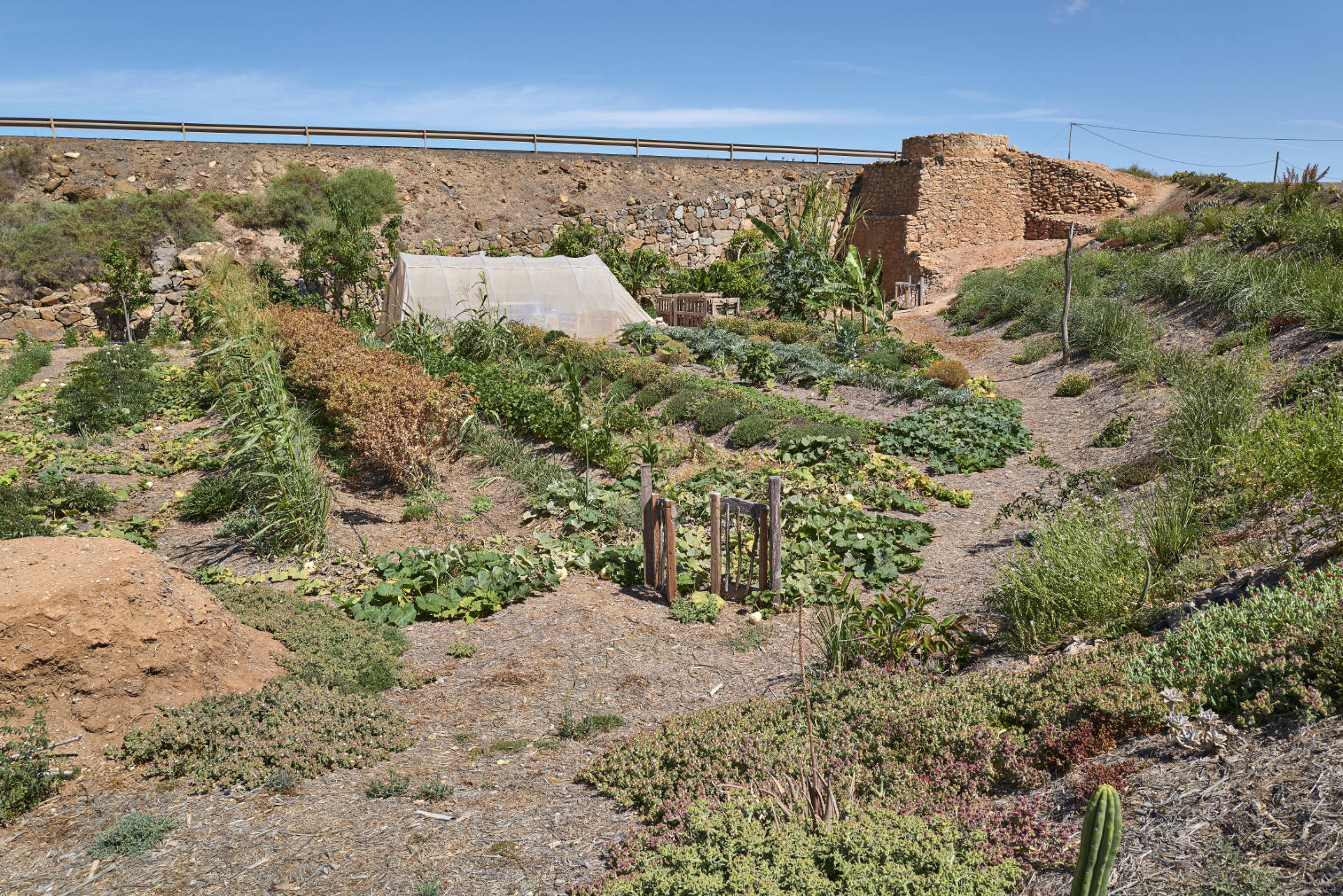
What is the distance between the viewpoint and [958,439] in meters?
10.8

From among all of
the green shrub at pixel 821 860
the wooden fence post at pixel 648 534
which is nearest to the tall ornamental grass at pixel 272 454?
the wooden fence post at pixel 648 534

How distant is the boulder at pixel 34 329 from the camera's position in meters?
18.5

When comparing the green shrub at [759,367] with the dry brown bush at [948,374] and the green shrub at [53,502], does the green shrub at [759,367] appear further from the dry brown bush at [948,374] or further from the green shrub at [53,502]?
the green shrub at [53,502]

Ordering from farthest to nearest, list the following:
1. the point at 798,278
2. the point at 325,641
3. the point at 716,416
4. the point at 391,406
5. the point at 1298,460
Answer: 1. the point at 798,278
2. the point at 716,416
3. the point at 391,406
4. the point at 325,641
5. the point at 1298,460

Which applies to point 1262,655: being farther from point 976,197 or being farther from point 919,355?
point 976,197

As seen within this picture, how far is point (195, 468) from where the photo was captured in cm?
1009

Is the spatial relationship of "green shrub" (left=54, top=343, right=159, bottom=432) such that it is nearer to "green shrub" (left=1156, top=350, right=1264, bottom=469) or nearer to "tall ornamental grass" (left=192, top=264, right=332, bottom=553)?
"tall ornamental grass" (left=192, top=264, right=332, bottom=553)

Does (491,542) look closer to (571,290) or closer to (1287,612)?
(1287,612)

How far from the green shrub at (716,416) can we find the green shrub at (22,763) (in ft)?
26.4

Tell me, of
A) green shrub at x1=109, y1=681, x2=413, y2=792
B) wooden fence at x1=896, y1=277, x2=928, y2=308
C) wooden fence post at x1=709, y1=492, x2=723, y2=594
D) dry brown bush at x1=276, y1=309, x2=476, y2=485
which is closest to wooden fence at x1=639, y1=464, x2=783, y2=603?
wooden fence post at x1=709, y1=492, x2=723, y2=594

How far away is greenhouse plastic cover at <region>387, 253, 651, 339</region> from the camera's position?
16156mm

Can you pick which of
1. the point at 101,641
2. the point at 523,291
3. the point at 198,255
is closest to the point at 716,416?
the point at 523,291

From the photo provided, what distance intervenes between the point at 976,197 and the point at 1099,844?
25035mm

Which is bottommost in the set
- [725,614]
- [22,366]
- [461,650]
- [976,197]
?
[725,614]
